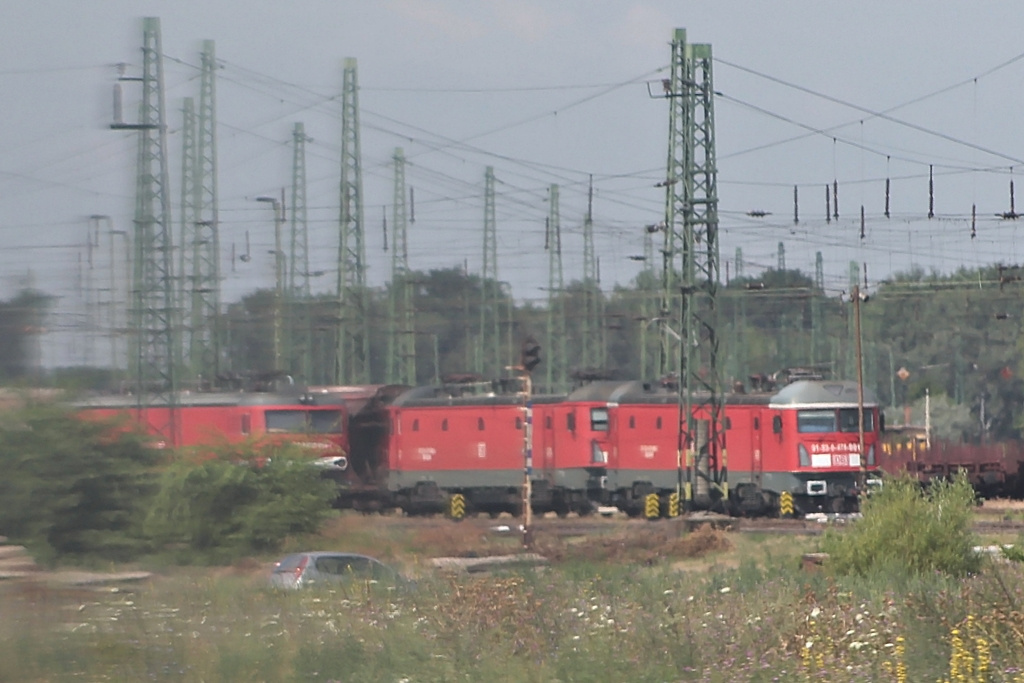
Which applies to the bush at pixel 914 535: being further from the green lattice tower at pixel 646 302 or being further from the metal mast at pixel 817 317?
the metal mast at pixel 817 317

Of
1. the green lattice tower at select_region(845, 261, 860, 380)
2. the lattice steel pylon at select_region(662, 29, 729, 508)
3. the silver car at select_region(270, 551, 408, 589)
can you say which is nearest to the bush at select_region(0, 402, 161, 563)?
the silver car at select_region(270, 551, 408, 589)

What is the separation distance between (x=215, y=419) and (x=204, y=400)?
1016 mm

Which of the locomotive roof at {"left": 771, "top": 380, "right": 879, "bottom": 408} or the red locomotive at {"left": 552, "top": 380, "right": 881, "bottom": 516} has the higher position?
the locomotive roof at {"left": 771, "top": 380, "right": 879, "bottom": 408}

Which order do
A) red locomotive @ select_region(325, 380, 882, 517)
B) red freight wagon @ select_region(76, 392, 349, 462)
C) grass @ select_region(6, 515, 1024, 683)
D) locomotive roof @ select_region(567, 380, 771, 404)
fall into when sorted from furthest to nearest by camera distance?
locomotive roof @ select_region(567, 380, 771, 404)
red locomotive @ select_region(325, 380, 882, 517)
red freight wagon @ select_region(76, 392, 349, 462)
grass @ select_region(6, 515, 1024, 683)

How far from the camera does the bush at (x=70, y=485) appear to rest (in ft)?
21.4

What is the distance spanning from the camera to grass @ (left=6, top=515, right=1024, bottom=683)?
23.6 ft

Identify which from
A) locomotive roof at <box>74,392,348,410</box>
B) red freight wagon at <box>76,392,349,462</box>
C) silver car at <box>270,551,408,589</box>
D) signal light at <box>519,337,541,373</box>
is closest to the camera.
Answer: locomotive roof at <box>74,392,348,410</box>

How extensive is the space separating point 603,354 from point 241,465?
47094 millimetres

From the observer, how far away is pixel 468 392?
145ft

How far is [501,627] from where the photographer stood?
12617mm

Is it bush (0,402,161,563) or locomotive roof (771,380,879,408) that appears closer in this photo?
bush (0,402,161,563)

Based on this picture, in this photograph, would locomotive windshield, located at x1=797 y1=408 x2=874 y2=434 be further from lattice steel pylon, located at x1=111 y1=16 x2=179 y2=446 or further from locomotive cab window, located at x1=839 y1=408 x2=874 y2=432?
lattice steel pylon, located at x1=111 y1=16 x2=179 y2=446

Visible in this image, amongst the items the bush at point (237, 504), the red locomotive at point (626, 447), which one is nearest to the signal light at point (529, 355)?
the bush at point (237, 504)

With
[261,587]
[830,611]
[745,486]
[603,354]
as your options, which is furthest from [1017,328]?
[261,587]
